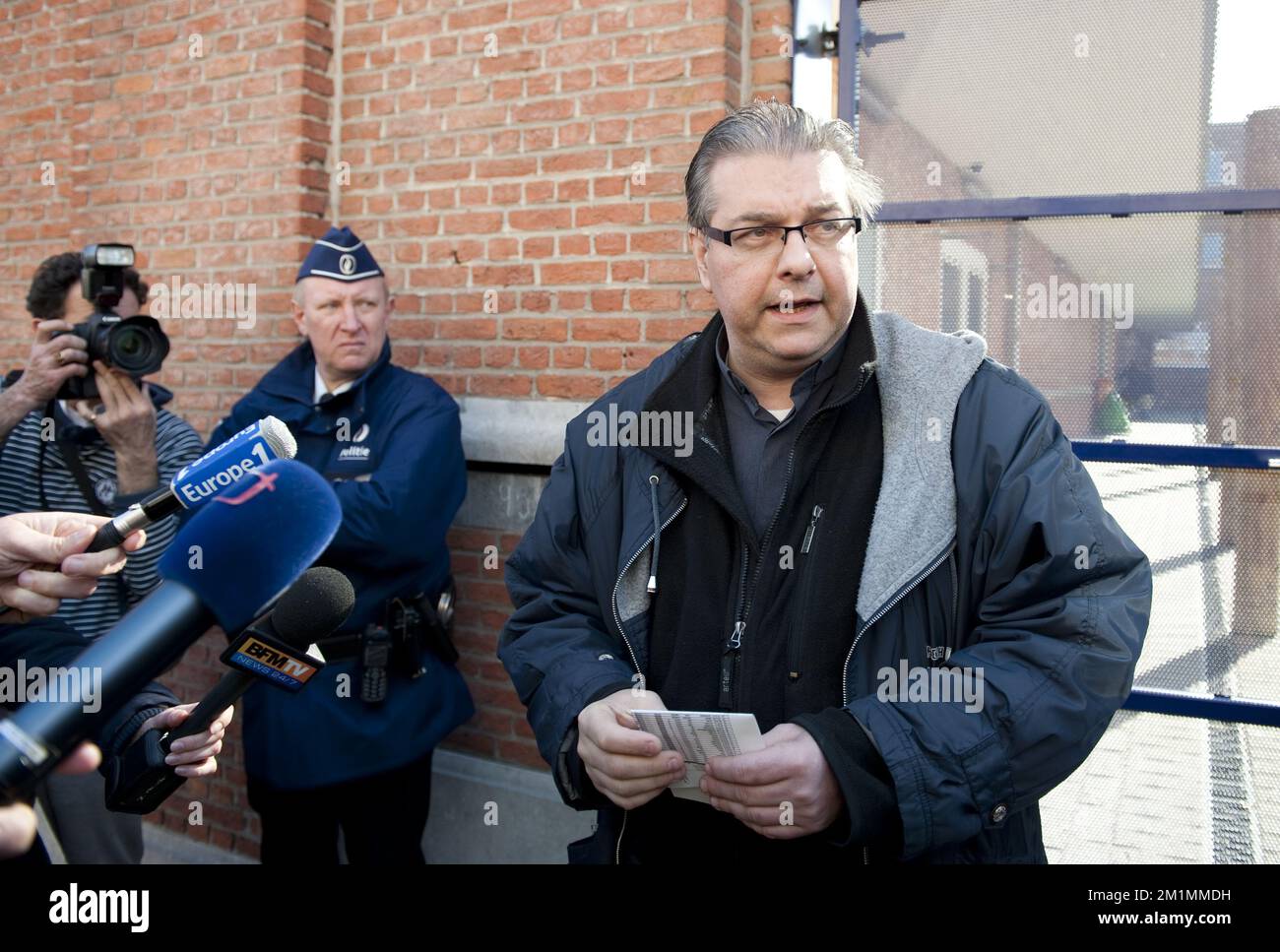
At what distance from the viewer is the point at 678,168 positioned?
3.40m

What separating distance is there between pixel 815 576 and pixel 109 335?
7.26 feet

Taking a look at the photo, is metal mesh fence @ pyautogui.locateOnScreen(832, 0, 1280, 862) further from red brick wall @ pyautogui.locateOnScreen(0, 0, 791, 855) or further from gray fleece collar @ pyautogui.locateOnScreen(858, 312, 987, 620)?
gray fleece collar @ pyautogui.locateOnScreen(858, 312, 987, 620)

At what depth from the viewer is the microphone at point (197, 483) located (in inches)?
52.0

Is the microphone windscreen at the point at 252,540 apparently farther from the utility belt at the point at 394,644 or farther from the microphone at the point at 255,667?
the utility belt at the point at 394,644

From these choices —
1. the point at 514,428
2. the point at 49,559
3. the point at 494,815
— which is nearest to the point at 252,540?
the point at 49,559

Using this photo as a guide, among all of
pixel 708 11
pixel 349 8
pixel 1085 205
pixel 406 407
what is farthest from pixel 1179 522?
pixel 349 8

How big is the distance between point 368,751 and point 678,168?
217cm

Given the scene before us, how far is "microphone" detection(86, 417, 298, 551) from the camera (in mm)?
1321

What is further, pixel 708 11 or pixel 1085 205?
pixel 708 11

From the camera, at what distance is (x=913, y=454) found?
1922 mm

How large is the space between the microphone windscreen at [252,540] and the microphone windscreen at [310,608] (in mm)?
457

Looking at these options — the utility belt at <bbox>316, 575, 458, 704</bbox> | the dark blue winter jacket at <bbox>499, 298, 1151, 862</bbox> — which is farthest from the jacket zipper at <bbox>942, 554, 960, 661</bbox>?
the utility belt at <bbox>316, 575, 458, 704</bbox>

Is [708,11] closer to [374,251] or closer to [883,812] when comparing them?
[374,251]

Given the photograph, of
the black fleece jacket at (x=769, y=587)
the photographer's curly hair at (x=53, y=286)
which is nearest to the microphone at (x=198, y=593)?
the black fleece jacket at (x=769, y=587)
